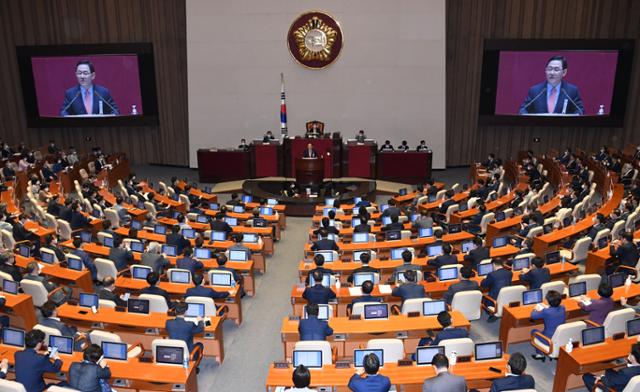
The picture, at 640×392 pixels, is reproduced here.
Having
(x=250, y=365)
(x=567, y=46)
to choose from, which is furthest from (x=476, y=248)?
(x=567, y=46)

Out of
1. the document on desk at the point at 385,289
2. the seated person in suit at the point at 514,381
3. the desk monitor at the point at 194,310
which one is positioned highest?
the seated person in suit at the point at 514,381

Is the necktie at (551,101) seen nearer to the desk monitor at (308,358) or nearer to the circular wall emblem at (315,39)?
the circular wall emblem at (315,39)

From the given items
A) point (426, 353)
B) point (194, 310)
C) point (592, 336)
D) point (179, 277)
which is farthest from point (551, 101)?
point (194, 310)

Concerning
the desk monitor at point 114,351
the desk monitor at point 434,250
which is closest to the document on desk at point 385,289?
the desk monitor at point 434,250

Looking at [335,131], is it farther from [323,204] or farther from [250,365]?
[250,365]

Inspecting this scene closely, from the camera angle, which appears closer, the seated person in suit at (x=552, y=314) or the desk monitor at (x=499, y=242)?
the seated person in suit at (x=552, y=314)

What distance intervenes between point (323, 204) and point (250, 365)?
382 inches

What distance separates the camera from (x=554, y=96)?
24.3 metres

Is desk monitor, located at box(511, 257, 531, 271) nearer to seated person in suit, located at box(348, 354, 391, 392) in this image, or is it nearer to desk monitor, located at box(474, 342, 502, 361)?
desk monitor, located at box(474, 342, 502, 361)

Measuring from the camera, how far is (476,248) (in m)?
11.7

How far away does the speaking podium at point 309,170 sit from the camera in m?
20.0

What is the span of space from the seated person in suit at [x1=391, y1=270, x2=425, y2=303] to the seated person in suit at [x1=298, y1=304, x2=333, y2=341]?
1823 millimetres

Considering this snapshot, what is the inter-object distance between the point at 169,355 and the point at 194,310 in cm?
147

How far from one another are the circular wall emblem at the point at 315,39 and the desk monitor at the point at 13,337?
59.9 feet
